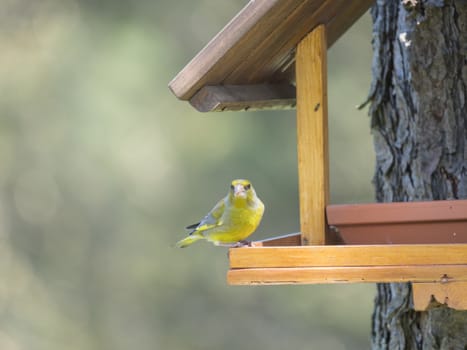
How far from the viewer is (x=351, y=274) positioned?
328 centimetres

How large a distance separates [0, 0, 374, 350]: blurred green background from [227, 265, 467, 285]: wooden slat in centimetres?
727

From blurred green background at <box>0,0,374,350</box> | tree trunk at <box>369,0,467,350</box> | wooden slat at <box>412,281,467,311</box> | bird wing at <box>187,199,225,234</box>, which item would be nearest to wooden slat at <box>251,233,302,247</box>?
bird wing at <box>187,199,225,234</box>

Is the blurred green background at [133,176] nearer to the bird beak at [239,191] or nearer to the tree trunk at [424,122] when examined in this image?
the tree trunk at [424,122]

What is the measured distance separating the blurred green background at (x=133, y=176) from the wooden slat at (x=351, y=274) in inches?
286

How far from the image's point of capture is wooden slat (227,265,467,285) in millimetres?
3201

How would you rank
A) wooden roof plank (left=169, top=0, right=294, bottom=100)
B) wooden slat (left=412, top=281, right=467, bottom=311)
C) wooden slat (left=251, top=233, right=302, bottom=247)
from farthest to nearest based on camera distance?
wooden slat (left=251, top=233, right=302, bottom=247) → wooden roof plank (left=169, top=0, right=294, bottom=100) → wooden slat (left=412, top=281, right=467, bottom=311)

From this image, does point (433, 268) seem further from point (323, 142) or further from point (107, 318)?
point (107, 318)

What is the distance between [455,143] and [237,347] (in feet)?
22.5

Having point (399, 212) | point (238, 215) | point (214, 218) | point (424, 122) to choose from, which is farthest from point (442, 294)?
point (424, 122)

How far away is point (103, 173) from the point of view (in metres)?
11.1

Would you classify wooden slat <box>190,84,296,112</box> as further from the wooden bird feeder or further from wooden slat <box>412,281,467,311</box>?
wooden slat <box>412,281,467,311</box>

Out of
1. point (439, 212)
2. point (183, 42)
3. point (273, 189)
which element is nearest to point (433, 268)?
point (439, 212)

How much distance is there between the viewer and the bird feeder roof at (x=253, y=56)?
3.56 metres

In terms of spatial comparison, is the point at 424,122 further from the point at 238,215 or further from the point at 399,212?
the point at 238,215
